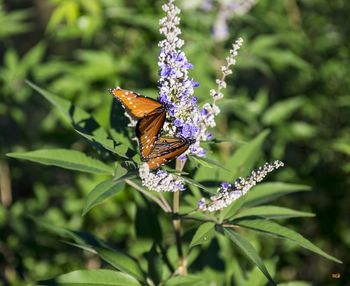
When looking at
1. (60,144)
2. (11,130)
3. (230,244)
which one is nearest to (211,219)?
(230,244)

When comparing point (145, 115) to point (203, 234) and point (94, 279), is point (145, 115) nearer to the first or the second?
point (203, 234)

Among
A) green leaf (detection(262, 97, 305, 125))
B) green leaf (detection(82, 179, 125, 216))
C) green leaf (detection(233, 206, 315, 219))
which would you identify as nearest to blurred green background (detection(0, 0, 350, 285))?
green leaf (detection(262, 97, 305, 125))

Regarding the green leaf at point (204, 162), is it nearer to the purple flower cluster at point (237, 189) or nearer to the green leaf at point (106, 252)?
the purple flower cluster at point (237, 189)

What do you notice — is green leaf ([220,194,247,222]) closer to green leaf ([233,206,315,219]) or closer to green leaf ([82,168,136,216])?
green leaf ([233,206,315,219])

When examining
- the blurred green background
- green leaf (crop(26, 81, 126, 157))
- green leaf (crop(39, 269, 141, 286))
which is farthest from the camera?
the blurred green background

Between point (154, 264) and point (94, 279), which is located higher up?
point (94, 279)

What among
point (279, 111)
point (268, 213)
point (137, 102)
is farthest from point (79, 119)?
point (279, 111)
